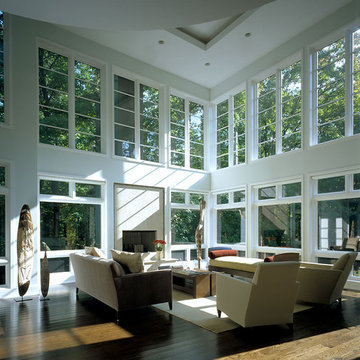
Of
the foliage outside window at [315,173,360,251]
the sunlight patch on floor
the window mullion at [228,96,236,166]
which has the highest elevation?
the window mullion at [228,96,236,166]

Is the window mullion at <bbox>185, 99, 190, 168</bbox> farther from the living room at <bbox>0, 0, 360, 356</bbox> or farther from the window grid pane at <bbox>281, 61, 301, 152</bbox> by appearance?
the window grid pane at <bbox>281, 61, 301, 152</bbox>

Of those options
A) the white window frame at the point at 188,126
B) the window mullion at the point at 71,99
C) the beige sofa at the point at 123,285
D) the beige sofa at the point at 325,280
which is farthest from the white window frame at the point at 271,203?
the window mullion at the point at 71,99

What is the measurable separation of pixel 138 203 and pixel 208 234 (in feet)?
8.97

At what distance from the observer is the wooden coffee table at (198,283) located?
5.88 metres

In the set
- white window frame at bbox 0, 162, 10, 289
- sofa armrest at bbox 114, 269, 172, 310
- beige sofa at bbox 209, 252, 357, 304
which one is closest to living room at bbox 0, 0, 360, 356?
white window frame at bbox 0, 162, 10, 289

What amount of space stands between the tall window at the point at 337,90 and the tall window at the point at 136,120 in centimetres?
435

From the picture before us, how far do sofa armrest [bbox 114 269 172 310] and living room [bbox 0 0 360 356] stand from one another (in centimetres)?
A: 29

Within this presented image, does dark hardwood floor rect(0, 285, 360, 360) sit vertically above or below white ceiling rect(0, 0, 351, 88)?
below

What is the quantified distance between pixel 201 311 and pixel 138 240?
166 inches

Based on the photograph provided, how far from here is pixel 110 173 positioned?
8484 millimetres

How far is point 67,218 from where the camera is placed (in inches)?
302

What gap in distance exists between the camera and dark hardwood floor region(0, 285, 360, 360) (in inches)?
Answer: 134

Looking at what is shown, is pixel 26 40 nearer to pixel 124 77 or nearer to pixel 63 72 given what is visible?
pixel 63 72

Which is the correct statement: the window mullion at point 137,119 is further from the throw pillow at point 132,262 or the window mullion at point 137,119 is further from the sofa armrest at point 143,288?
the sofa armrest at point 143,288
